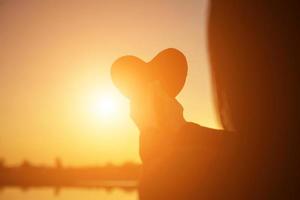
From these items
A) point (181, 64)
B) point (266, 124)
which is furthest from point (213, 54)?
point (266, 124)

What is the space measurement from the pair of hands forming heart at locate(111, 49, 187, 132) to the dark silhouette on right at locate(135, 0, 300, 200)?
0.09 feet

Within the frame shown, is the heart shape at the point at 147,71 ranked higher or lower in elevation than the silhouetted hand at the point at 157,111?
higher

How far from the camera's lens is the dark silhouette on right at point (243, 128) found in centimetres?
87

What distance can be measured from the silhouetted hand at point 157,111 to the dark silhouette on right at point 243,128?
2 cm

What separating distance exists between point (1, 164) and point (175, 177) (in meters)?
0.79

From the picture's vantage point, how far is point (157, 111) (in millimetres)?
876

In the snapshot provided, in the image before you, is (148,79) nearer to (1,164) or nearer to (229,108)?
(229,108)

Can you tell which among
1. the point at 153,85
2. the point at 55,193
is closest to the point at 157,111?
the point at 153,85

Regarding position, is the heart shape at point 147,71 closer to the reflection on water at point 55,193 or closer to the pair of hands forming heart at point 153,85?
the pair of hands forming heart at point 153,85

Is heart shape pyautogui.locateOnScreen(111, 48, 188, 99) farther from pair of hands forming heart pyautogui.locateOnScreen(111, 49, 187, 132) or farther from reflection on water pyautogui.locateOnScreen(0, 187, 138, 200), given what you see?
reflection on water pyautogui.locateOnScreen(0, 187, 138, 200)

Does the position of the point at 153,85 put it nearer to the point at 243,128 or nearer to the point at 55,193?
the point at 243,128

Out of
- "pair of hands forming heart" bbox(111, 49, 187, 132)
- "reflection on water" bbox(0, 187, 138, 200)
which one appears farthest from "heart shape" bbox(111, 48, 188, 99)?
"reflection on water" bbox(0, 187, 138, 200)

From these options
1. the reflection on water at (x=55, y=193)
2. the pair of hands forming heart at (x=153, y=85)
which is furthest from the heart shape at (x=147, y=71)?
the reflection on water at (x=55, y=193)

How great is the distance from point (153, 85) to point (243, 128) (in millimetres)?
210
